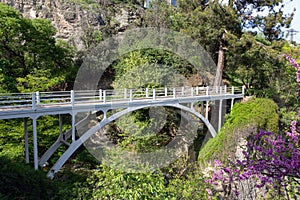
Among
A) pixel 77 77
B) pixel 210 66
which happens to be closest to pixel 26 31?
pixel 77 77

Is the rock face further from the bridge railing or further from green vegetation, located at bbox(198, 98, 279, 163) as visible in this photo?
green vegetation, located at bbox(198, 98, 279, 163)

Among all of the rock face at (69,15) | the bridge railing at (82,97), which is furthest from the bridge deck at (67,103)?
the rock face at (69,15)

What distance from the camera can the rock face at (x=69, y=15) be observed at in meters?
18.4

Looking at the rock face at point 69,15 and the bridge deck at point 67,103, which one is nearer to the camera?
the bridge deck at point 67,103

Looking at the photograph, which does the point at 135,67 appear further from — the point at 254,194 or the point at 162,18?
the point at 254,194

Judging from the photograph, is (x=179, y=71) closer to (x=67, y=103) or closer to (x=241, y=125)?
(x=241, y=125)

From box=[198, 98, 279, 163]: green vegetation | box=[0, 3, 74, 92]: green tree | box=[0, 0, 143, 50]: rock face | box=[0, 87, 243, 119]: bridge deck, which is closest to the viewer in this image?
box=[0, 87, 243, 119]: bridge deck

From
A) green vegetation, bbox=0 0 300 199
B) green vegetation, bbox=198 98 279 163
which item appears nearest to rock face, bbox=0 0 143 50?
green vegetation, bbox=0 0 300 199

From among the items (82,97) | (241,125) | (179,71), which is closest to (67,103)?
(82,97)

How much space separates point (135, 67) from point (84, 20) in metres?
10.2

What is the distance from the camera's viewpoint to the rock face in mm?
18438

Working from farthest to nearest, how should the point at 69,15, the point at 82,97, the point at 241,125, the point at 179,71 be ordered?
the point at 69,15 < the point at 179,71 < the point at 241,125 < the point at 82,97

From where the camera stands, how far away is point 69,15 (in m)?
20.0

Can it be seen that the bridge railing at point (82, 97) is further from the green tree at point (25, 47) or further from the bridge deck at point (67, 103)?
the green tree at point (25, 47)
